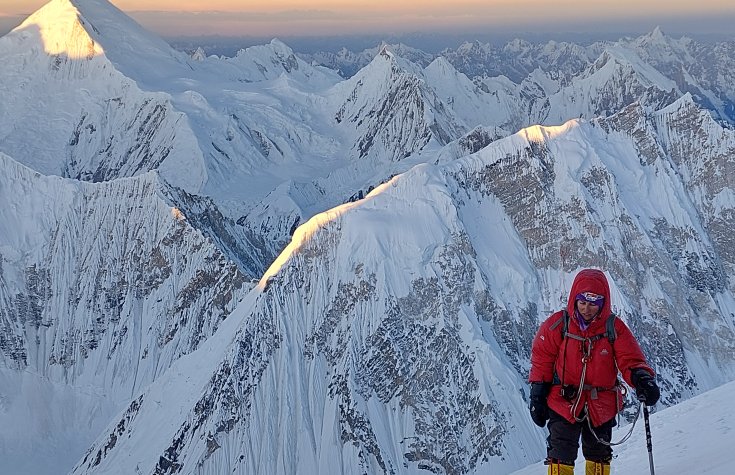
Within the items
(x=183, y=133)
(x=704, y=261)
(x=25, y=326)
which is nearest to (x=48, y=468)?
(x=25, y=326)

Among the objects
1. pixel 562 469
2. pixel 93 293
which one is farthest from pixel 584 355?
pixel 93 293

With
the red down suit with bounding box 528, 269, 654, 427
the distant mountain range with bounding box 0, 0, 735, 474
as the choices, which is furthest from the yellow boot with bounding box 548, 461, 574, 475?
the distant mountain range with bounding box 0, 0, 735, 474

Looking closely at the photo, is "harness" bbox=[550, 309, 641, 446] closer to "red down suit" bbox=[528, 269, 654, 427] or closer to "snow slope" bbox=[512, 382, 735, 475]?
"red down suit" bbox=[528, 269, 654, 427]

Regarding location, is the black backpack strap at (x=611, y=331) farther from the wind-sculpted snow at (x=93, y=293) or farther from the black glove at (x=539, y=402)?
the wind-sculpted snow at (x=93, y=293)

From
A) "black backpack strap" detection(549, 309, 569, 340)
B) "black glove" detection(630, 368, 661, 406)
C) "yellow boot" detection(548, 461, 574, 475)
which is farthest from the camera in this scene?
"yellow boot" detection(548, 461, 574, 475)

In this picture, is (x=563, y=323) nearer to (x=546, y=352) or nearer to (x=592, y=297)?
(x=546, y=352)

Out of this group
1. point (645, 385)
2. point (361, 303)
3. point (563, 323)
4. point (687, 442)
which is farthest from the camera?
point (361, 303)
